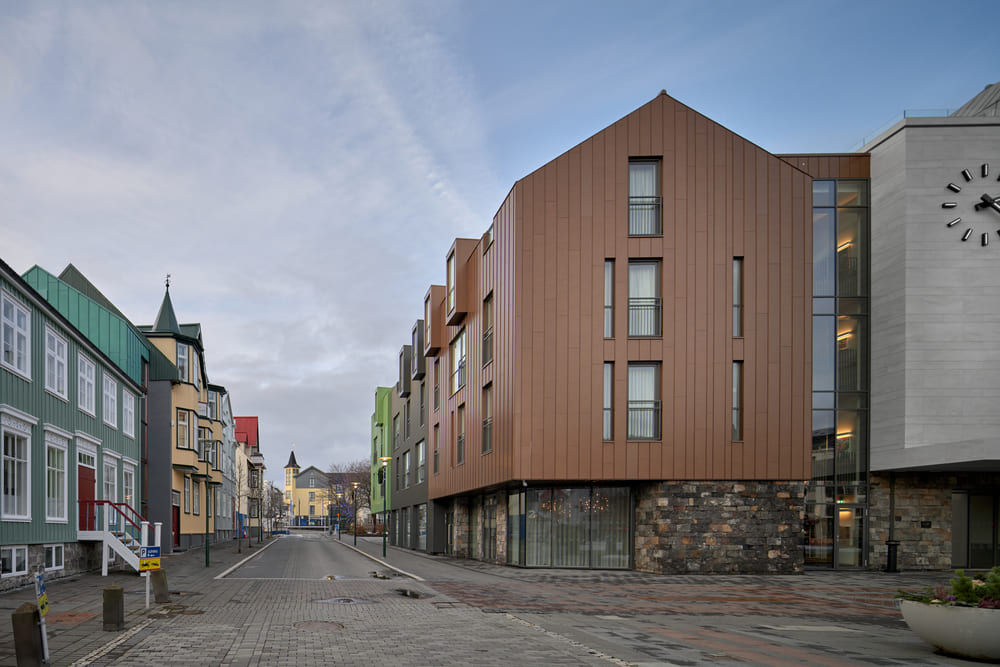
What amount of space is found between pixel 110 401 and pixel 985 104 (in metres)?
34.6

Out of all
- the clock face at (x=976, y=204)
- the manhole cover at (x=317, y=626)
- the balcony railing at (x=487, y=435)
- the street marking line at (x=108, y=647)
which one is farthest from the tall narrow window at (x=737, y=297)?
the street marking line at (x=108, y=647)

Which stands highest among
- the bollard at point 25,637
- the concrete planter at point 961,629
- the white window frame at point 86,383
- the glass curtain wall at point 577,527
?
the white window frame at point 86,383

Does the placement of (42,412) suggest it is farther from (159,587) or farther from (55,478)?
(159,587)

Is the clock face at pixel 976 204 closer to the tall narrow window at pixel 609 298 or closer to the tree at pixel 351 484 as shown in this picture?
the tall narrow window at pixel 609 298

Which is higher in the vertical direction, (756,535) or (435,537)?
(756,535)

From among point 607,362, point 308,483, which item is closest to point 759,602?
point 607,362

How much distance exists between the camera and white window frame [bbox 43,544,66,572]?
21609 mm

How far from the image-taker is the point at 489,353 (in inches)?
1176

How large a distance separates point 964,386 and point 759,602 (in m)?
13.0

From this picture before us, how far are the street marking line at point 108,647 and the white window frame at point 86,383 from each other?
13.3 metres

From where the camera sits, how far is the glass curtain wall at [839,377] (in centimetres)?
2823

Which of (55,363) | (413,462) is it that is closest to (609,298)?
(55,363)

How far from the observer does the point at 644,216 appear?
26.2 m

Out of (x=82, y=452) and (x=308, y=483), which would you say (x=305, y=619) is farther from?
(x=308, y=483)
